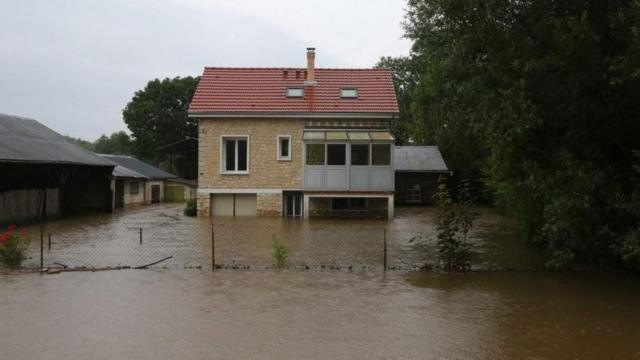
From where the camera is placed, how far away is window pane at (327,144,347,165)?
25609 mm

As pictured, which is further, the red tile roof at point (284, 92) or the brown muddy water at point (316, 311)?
the red tile roof at point (284, 92)

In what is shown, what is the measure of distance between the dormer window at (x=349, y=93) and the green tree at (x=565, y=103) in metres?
13.5

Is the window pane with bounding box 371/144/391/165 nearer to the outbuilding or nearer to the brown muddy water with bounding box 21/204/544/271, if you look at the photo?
the brown muddy water with bounding box 21/204/544/271

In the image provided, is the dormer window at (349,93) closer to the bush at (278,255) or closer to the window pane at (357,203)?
the window pane at (357,203)

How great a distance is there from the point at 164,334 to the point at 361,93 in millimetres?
20635

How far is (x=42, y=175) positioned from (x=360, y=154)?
13.3m

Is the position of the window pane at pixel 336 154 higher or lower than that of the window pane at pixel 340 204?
higher

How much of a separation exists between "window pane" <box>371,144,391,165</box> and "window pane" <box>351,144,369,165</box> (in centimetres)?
26

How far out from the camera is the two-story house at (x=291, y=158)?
1000 inches

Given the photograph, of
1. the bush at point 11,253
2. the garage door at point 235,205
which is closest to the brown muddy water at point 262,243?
the bush at point 11,253

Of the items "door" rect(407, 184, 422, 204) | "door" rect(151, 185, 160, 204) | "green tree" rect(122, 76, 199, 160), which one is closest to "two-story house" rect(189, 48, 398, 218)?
"door" rect(407, 184, 422, 204)

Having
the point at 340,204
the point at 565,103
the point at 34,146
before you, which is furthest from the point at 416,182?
the point at 565,103

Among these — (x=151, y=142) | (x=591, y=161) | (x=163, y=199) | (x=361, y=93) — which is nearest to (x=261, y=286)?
(x=591, y=161)

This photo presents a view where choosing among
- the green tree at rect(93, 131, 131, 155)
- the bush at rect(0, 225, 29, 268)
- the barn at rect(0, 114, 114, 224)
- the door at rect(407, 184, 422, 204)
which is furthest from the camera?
the green tree at rect(93, 131, 131, 155)
